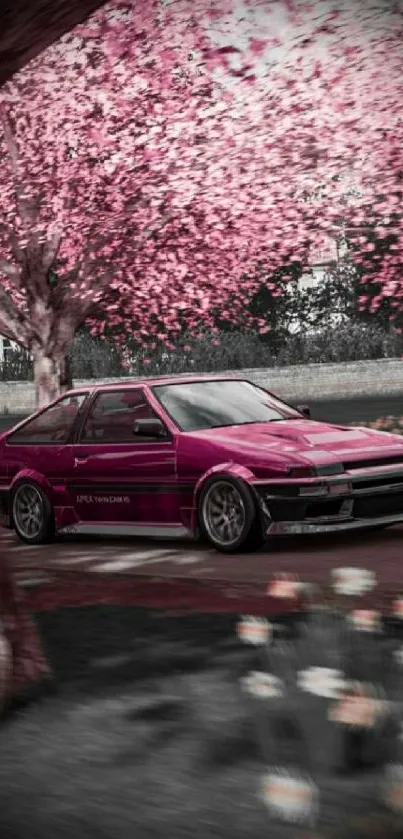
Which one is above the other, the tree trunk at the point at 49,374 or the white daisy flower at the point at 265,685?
the tree trunk at the point at 49,374

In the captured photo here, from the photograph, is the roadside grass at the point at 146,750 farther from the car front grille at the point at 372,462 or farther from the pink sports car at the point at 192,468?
the car front grille at the point at 372,462

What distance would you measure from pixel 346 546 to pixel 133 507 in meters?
1.92

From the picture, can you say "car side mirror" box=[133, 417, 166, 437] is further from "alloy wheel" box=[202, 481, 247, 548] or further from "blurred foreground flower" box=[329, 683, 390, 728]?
"blurred foreground flower" box=[329, 683, 390, 728]

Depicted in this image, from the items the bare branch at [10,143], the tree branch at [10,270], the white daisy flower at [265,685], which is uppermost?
the bare branch at [10,143]

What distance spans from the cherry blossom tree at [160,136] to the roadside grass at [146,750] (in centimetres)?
1498

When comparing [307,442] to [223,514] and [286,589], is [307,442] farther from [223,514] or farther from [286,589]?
[286,589]

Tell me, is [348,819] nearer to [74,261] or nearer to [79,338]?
[74,261]

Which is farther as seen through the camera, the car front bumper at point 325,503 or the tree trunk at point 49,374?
the tree trunk at point 49,374

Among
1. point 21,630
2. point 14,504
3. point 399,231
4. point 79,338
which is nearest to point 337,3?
point 399,231

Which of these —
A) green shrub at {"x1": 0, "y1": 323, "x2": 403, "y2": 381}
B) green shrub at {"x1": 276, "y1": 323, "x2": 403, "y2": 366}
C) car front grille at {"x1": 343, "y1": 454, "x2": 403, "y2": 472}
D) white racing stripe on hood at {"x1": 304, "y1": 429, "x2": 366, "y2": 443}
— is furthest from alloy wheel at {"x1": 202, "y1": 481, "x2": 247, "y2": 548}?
green shrub at {"x1": 276, "y1": 323, "x2": 403, "y2": 366}

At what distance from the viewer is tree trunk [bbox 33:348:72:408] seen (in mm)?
23689

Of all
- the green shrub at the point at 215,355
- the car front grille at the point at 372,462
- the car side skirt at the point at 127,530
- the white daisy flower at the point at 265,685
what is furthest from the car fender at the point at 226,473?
the green shrub at the point at 215,355

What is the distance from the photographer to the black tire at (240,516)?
38.9ft

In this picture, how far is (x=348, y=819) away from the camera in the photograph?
4.71 meters
